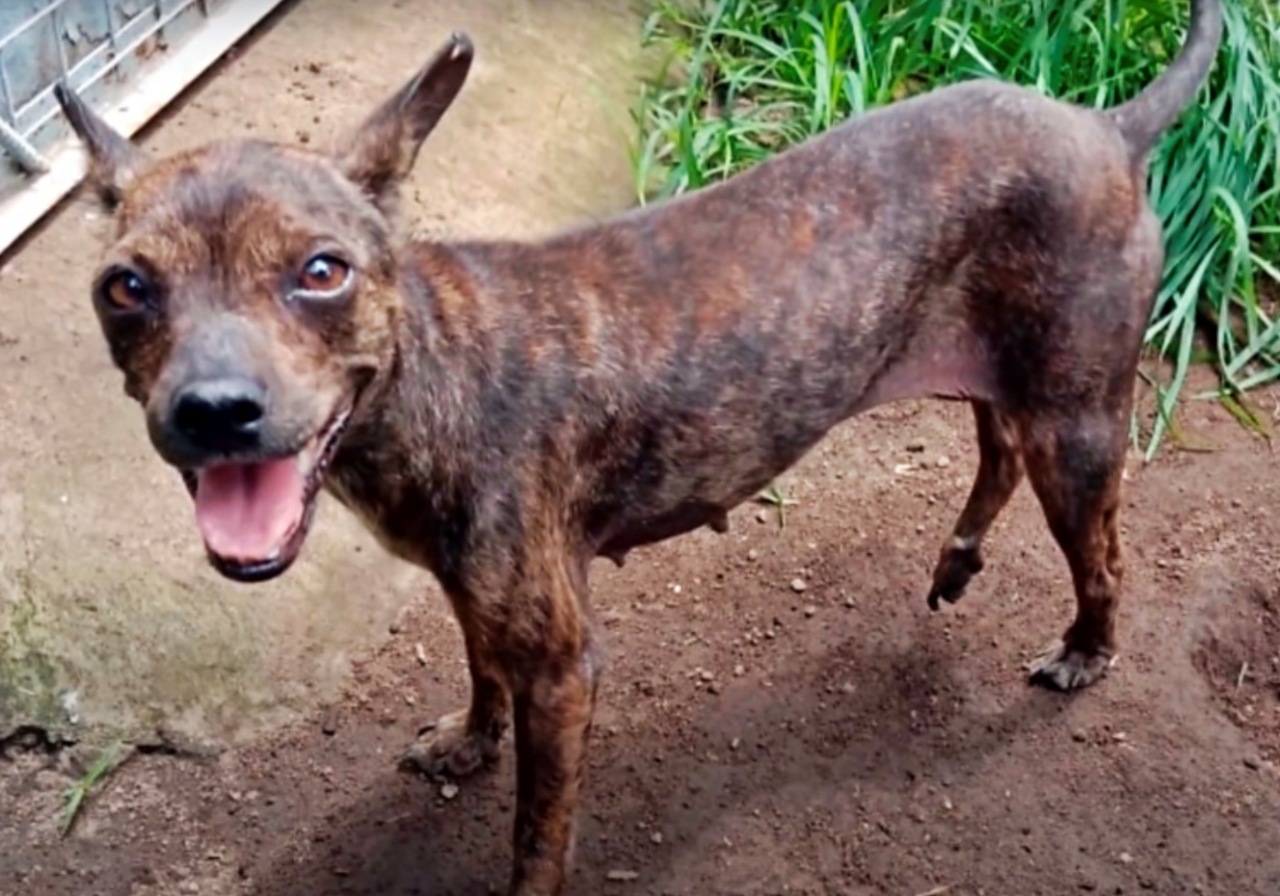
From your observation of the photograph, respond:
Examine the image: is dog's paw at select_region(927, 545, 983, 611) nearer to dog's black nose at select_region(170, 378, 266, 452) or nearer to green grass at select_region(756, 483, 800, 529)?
green grass at select_region(756, 483, 800, 529)

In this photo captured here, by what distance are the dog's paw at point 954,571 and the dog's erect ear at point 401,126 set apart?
1.85m

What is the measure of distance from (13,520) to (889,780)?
6.88 feet

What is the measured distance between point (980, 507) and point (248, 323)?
218 cm

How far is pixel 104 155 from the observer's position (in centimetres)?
348

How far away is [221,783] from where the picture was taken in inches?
170

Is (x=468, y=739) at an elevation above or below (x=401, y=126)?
below

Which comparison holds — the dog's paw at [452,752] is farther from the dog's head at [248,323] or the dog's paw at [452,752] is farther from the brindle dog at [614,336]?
the dog's head at [248,323]

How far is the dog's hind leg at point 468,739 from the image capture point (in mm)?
4293

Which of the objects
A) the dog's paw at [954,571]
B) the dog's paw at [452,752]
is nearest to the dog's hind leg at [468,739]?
the dog's paw at [452,752]

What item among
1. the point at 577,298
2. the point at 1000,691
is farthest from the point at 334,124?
the point at 1000,691

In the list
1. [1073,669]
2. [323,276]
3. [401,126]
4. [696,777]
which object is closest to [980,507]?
[1073,669]

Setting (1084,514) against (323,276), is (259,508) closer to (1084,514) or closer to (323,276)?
(323,276)

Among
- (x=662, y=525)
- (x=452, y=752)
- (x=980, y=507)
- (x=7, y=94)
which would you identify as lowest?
(x=452, y=752)

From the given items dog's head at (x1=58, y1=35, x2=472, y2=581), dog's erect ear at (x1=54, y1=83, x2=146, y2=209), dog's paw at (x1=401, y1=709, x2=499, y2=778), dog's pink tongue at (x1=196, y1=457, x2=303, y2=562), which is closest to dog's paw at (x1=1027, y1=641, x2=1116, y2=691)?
dog's paw at (x1=401, y1=709, x2=499, y2=778)
